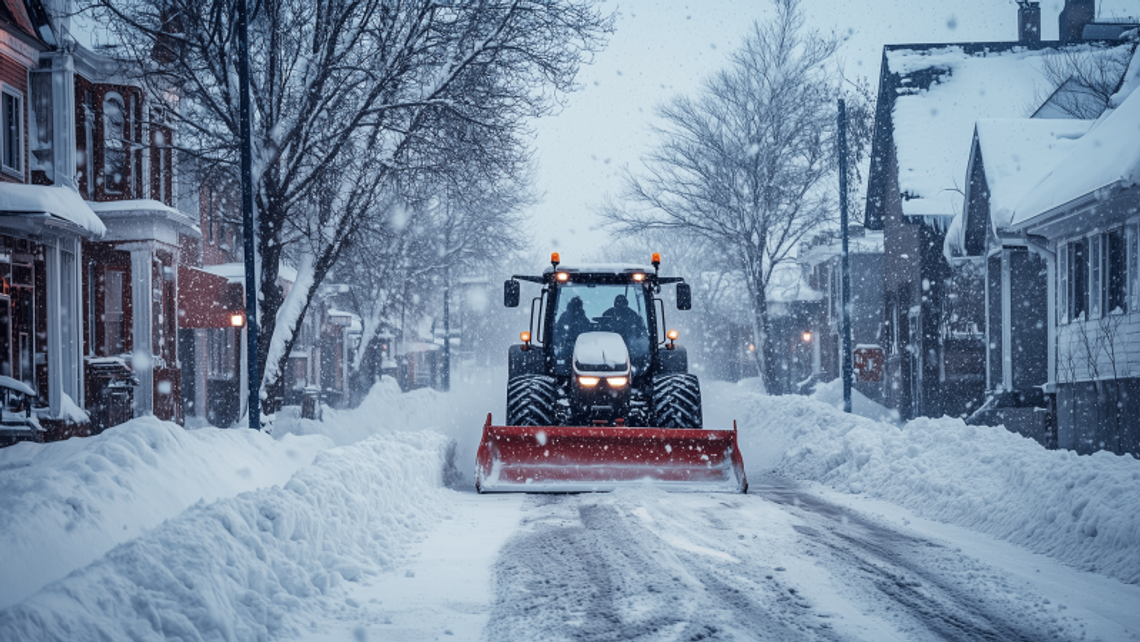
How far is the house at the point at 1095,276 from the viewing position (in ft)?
45.6

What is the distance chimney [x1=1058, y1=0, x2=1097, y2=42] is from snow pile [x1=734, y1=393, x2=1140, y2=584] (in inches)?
888

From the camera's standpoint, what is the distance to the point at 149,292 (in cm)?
2014

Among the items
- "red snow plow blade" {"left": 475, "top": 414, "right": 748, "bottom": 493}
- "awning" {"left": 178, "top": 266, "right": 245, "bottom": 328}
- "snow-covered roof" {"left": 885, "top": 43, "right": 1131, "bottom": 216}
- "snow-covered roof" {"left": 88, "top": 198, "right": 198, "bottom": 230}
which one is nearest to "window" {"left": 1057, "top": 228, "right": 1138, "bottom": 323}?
"red snow plow blade" {"left": 475, "top": 414, "right": 748, "bottom": 493}

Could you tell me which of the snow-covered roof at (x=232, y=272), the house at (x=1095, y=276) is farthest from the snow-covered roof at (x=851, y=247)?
the house at (x=1095, y=276)

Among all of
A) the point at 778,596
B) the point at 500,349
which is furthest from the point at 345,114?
the point at 500,349

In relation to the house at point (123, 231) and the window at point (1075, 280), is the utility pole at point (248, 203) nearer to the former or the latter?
the house at point (123, 231)

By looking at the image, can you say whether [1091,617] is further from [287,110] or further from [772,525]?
[287,110]

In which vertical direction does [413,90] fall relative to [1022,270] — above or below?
above

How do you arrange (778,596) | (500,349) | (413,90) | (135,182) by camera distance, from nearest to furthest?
(778,596) → (413,90) → (135,182) → (500,349)

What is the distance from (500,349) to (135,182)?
3227 inches

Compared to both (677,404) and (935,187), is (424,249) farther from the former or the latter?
(677,404)

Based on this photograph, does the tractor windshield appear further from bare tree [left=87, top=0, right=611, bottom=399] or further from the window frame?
the window frame

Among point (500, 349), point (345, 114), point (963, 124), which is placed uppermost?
point (963, 124)

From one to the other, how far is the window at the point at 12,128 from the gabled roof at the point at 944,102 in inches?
767
